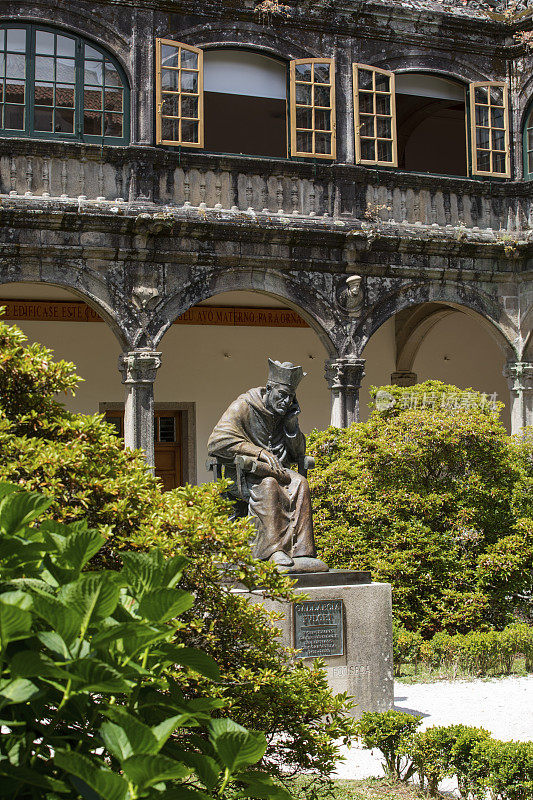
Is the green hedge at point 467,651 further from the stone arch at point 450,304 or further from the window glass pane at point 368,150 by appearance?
the window glass pane at point 368,150

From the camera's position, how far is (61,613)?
2428 mm

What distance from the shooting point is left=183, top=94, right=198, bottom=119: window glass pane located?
46.6 feet

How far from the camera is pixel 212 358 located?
58.9 feet

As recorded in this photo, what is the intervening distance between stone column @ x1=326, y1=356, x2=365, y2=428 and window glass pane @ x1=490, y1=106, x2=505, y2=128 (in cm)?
461

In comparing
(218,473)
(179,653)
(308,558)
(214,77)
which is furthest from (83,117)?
(179,653)

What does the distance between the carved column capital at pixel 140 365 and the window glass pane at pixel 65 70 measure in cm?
376

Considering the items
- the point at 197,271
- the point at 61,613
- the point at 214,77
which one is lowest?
the point at 61,613

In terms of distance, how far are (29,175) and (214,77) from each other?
3.27 m

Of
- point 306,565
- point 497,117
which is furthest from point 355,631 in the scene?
point 497,117

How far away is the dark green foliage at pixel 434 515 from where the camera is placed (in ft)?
33.4

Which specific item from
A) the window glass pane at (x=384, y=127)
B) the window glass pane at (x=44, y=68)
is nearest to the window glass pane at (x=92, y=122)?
the window glass pane at (x=44, y=68)

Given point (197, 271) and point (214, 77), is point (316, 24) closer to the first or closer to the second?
point (214, 77)

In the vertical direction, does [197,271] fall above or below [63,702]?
above

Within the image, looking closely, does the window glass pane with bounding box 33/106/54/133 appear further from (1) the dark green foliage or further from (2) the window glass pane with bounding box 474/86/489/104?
(2) the window glass pane with bounding box 474/86/489/104
